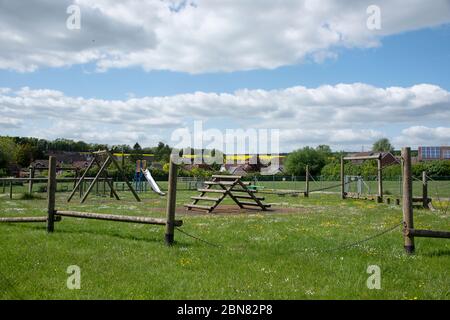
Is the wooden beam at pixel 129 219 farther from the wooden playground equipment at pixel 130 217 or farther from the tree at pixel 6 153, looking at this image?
the tree at pixel 6 153

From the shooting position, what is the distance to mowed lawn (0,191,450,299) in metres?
5.99

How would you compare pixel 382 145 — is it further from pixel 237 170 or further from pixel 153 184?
pixel 153 184

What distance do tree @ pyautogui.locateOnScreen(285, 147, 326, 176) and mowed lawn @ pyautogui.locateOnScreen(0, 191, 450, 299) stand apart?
7915cm

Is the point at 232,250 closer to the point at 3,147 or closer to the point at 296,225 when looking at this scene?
the point at 296,225

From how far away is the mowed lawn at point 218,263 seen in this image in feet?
19.6

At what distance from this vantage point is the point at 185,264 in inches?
294

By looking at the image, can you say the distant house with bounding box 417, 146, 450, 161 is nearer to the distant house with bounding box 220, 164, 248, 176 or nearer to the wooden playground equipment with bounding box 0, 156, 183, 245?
the distant house with bounding box 220, 164, 248, 176

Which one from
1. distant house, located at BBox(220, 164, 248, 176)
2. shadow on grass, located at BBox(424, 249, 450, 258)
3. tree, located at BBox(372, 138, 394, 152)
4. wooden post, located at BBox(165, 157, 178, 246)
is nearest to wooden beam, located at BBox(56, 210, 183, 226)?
wooden post, located at BBox(165, 157, 178, 246)

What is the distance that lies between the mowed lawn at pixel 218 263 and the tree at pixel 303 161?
79.1 m

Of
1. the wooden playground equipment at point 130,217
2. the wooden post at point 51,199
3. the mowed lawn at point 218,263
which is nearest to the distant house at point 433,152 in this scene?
the mowed lawn at point 218,263

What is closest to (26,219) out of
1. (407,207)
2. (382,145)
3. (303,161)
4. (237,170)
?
(407,207)
